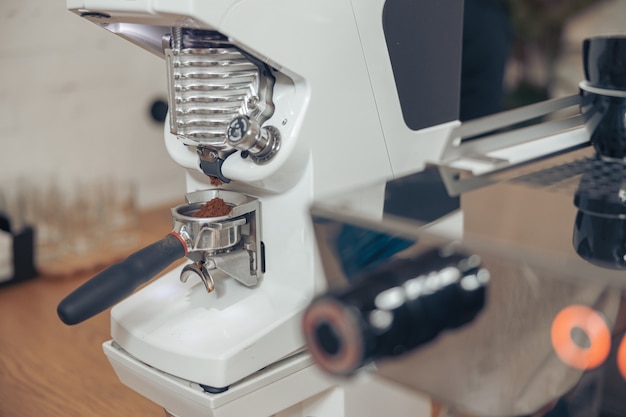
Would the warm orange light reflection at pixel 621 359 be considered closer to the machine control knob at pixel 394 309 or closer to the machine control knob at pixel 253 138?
the machine control knob at pixel 394 309

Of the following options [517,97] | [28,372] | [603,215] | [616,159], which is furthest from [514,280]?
[517,97]

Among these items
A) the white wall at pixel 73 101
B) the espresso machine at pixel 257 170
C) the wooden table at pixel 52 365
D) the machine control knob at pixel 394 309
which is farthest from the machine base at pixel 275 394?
the white wall at pixel 73 101

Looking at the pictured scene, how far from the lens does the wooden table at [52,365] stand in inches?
31.6

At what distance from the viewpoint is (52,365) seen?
0.90m

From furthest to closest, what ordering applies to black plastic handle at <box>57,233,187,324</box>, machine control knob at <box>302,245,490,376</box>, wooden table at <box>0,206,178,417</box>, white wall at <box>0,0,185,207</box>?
white wall at <box>0,0,185,207</box> < wooden table at <box>0,206,178,417</box> < black plastic handle at <box>57,233,187,324</box> < machine control knob at <box>302,245,490,376</box>

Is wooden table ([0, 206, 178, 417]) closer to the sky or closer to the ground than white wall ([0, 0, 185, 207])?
closer to the ground

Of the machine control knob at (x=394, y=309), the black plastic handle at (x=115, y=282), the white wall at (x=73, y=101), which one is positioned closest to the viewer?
the machine control knob at (x=394, y=309)

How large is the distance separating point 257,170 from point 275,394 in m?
0.19

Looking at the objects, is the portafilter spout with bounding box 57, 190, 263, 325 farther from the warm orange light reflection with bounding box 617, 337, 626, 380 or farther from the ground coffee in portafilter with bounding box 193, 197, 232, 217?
the warm orange light reflection with bounding box 617, 337, 626, 380

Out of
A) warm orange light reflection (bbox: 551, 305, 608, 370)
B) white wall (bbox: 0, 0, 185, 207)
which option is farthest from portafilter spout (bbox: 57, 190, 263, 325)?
white wall (bbox: 0, 0, 185, 207)

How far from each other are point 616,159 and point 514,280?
0.94ft

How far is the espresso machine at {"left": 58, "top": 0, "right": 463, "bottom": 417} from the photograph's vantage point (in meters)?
0.62

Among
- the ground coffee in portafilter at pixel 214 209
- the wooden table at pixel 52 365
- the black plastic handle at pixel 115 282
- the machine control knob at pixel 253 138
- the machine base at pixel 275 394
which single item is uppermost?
the machine control knob at pixel 253 138

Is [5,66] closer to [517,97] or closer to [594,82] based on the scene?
[594,82]
